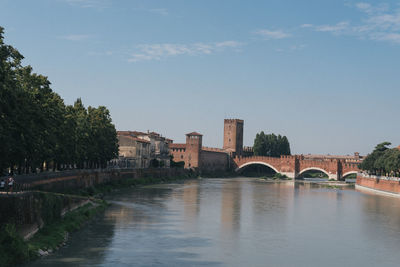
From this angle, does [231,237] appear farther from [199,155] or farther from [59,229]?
[199,155]

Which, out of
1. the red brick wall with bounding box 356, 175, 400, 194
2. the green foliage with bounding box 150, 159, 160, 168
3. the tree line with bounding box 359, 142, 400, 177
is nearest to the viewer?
the red brick wall with bounding box 356, 175, 400, 194

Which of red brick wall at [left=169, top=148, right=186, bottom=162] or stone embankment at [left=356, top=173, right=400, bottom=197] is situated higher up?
red brick wall at [left=169, top=148, right=186, bottom=162]

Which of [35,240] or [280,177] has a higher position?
[280,177]

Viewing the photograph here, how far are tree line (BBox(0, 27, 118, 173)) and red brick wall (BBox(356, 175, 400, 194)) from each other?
28475mm

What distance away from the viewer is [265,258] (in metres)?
18.8

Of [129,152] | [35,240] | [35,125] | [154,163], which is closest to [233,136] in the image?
[154,163]

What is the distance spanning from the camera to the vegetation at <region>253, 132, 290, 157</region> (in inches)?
4227

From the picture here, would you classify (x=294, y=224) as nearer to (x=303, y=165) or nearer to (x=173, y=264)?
(x=173, y=264)

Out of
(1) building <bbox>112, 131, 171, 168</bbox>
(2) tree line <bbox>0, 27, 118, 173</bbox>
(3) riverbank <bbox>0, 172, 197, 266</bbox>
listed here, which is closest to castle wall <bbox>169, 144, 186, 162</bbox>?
(1) building <bbox>112, 131, 171, 168</bbox>

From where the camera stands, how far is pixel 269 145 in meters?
109

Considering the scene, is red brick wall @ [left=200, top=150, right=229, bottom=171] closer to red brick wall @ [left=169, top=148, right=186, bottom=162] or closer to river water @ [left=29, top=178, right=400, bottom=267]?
red brick wall @ [left=169, top=148, right=186, bottom=162]

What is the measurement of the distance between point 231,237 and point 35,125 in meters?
10.5

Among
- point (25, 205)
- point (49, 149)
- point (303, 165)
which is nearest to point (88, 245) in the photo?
point (25, 205)

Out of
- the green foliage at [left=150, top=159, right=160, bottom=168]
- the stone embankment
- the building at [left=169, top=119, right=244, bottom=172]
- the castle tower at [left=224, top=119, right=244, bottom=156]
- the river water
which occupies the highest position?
the castle tower at [left=224, top=119, right=244, bottom=156]
